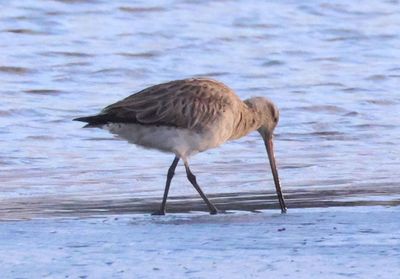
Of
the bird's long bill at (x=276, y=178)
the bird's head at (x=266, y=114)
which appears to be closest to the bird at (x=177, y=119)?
the bird's long bill at (x=276, y=178)

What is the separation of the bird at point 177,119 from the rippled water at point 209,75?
457 mm

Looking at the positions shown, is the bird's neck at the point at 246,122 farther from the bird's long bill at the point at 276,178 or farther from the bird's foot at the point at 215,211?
the bird's foot at the point at 215,211

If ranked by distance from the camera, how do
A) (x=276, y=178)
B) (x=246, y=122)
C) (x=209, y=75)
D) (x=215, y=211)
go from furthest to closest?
(x=209, y=75) → (x=246, y=122) → (x=276, y=178) → (x=215, y=211)

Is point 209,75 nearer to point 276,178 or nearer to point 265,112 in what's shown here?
point 265,112

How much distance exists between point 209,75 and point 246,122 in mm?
6076

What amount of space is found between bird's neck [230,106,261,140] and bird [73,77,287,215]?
5 centimetres

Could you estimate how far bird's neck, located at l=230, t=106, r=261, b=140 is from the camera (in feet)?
31.4

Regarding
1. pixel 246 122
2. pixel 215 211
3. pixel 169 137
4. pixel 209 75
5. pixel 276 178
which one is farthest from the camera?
pixel 209 75

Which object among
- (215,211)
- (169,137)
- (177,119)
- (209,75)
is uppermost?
(177,119)

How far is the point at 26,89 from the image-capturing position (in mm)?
14641

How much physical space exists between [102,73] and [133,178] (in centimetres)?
564

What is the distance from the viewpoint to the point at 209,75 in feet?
51.5

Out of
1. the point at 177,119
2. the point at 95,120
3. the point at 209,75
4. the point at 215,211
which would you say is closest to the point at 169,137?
the point at 177,119

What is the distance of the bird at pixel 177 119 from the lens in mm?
8992
